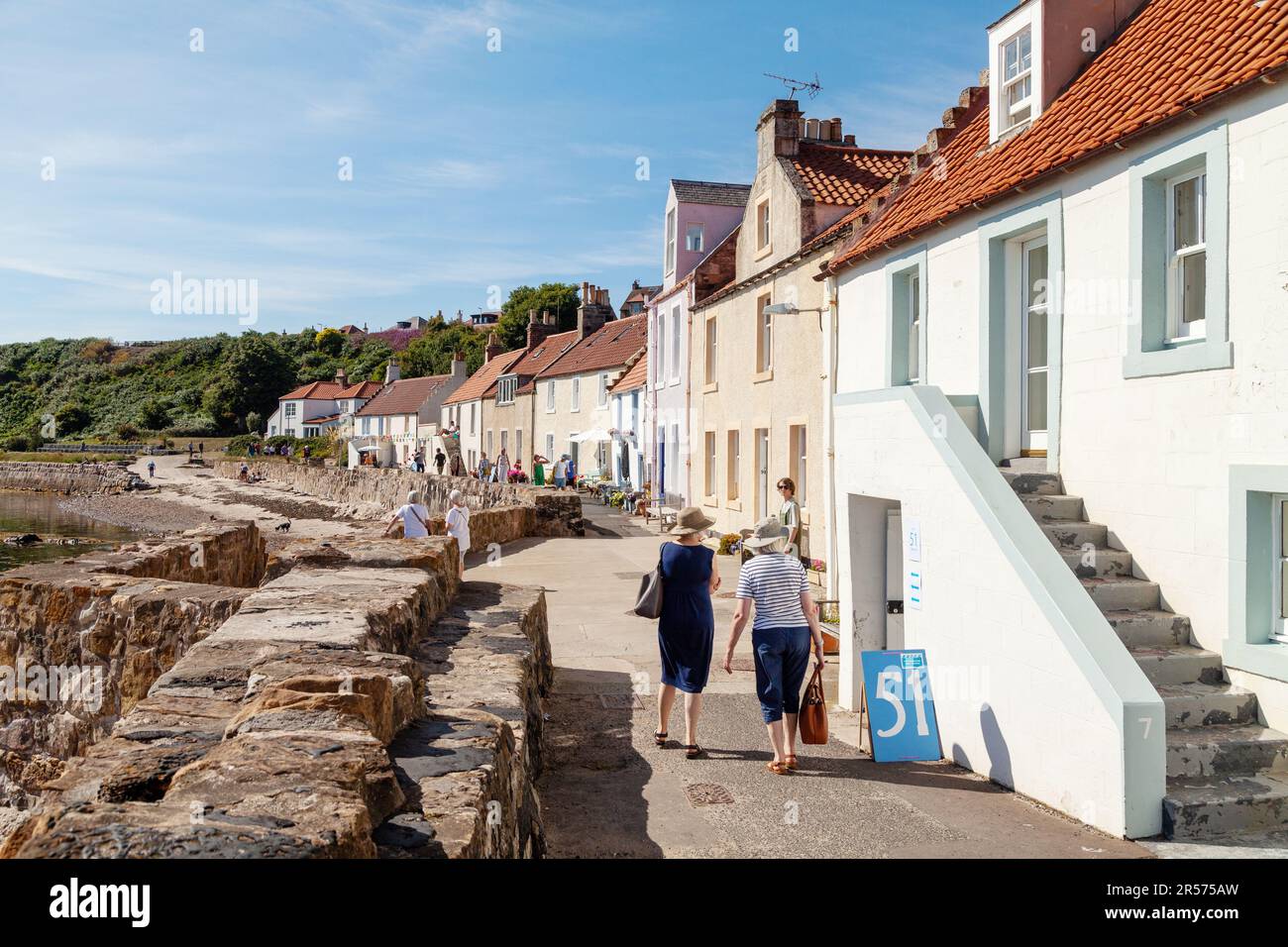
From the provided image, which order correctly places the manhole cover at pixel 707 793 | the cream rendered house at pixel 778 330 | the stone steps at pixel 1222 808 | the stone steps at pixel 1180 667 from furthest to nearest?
the cream rendered house at pixel 778 330 < the stone steps at pixel 1180 667 < the manhole cover at pixel 707 793 < the stone steps at pixel 1222 808

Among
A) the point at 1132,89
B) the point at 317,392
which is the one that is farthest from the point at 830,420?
the point at 317,392

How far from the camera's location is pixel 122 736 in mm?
4066

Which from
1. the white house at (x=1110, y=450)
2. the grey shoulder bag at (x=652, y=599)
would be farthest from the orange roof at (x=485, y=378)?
the grey shoulder bag at (x=652, y=599)

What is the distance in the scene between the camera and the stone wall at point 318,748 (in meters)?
2.88

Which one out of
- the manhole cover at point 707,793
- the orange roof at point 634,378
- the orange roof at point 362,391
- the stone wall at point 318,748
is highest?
the orange roof at point 362,391

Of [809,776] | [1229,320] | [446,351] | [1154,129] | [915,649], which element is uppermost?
[446,351]

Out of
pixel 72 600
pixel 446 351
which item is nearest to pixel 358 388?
pixel 446 351

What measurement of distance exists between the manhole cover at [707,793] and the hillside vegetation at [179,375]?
258ft

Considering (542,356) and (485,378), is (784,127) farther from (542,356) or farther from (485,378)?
(485,378)

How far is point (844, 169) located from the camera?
20.1m

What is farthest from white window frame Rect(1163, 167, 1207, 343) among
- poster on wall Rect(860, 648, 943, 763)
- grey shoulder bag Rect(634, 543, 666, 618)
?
grey shoulder bag Rect(634, 543, 666, 618)

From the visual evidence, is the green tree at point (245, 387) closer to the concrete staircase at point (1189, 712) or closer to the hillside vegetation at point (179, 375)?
the hillside vegetation at point (179, 375)
